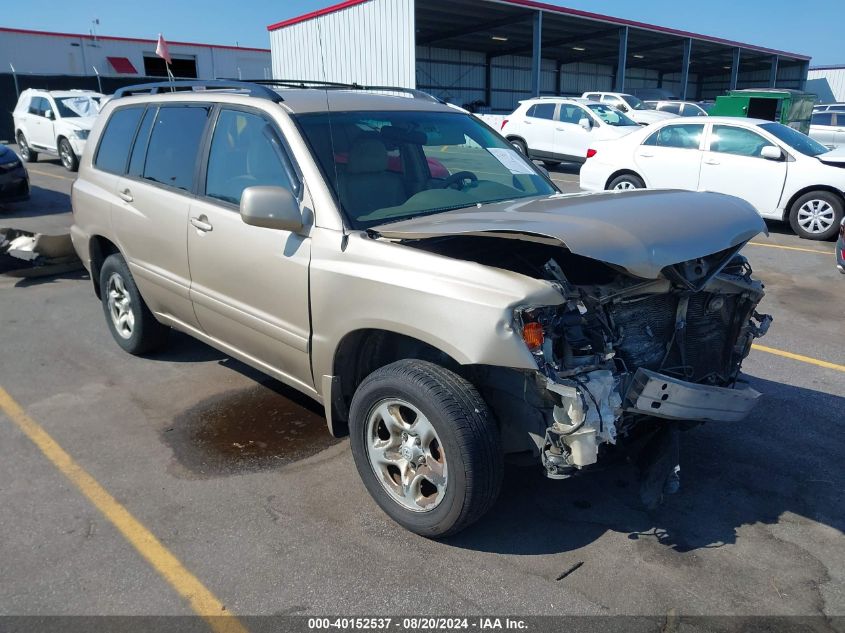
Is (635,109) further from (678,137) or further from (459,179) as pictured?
(459,179)

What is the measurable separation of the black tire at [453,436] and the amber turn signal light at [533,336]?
0.37 meters

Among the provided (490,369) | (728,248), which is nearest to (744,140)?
(728,248)

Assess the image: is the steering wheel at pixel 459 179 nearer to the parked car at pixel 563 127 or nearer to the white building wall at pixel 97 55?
the parked car at pixel 563 127

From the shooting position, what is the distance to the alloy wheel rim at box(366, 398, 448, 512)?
3016mm

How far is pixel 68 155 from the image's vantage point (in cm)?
1762

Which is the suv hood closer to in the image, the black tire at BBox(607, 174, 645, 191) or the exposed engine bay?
the exposed engine bay

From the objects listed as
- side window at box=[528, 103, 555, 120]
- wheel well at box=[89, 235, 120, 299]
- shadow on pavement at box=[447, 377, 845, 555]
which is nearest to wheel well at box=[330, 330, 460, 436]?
shadow on pavement at box=[447, 377, 845, 555]

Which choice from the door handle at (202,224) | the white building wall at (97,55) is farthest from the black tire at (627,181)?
the white building wall at (97,55)

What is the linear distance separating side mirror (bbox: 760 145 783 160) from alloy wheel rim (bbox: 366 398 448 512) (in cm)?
889

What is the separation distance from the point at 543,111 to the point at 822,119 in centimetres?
796

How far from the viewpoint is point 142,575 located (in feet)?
9.61

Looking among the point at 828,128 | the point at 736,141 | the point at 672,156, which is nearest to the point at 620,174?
the point at 672,156

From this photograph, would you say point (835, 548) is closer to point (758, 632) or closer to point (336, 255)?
point (758, 632)

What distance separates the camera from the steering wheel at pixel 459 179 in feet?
13.0
